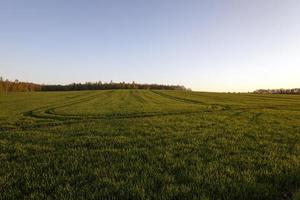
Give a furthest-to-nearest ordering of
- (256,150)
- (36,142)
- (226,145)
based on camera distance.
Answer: (36,142) → (226,145) → (256,150)

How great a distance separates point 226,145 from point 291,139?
174 inches

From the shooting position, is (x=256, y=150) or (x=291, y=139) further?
(x=291, y=139)

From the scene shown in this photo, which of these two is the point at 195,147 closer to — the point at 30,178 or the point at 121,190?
the point at 121,190

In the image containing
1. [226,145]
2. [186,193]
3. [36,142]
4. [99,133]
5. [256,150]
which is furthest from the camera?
[99,133]

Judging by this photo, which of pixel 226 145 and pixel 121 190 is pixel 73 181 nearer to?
pixel 121 190

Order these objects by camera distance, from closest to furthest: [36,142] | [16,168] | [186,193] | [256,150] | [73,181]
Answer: [186,193] → [73,181] → [16,168] → [256,150] → [36,142]

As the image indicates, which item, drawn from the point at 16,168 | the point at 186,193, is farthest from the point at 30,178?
the point at 186,193

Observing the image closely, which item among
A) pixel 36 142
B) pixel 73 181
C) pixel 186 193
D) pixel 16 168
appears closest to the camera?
pixel 186 193

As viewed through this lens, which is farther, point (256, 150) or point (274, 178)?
point (256, 150)

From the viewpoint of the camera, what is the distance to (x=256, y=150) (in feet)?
39.7

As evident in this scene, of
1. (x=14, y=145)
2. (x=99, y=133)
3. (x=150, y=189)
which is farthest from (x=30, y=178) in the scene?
(x=99, y=133)

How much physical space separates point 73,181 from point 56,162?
228 centimetres

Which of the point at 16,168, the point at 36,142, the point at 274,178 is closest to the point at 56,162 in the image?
the point at 16,168

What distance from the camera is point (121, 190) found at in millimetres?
7398
